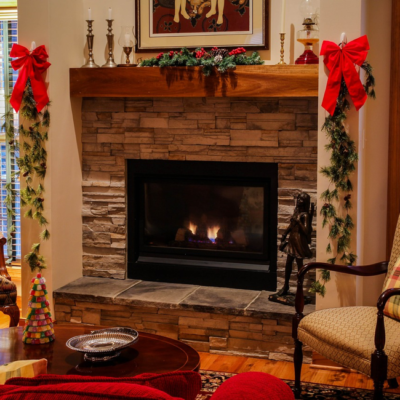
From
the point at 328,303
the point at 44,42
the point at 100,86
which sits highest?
the point at 44,42

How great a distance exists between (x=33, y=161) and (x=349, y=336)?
7.54ft

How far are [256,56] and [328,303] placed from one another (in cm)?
153

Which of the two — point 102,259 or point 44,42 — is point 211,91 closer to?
point 44,42

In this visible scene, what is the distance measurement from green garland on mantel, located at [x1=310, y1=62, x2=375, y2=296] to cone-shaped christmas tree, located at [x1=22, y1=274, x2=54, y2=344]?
5.25 feet

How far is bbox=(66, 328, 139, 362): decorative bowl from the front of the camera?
98.0 inches

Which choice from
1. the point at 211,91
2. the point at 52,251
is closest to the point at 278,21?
the point at 211,91

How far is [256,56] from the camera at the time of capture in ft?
12.4

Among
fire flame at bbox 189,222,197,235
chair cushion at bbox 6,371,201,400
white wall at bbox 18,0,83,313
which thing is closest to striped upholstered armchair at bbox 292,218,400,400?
fire flame at bbox 189,222,197,235

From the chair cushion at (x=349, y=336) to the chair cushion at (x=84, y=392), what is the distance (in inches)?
68.0

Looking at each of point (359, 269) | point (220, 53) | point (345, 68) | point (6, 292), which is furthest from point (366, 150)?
point (6, 292)

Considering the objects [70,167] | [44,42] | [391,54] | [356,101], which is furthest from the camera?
[70,167]

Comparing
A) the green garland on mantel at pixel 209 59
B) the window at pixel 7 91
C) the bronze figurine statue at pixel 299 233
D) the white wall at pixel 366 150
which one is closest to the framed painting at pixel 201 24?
the green garland on mantel at pixel 209 59

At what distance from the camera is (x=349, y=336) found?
2.81m

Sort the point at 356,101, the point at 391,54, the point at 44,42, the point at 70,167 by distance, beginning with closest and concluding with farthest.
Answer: the point at 356,101, the point at 391,54, the point at 44,42, the point at 70,167
